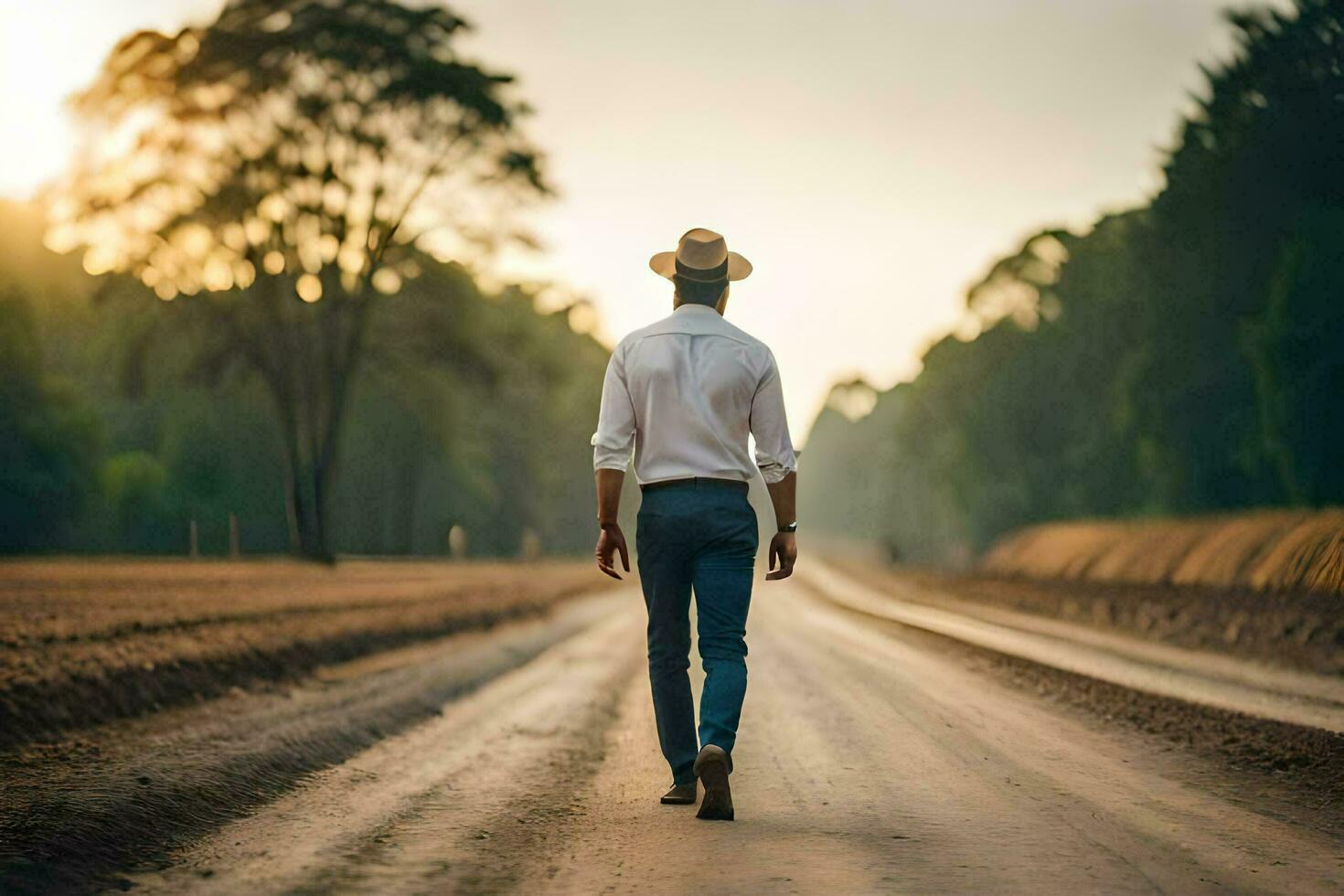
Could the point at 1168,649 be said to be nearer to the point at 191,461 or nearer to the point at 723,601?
the point at 723,601

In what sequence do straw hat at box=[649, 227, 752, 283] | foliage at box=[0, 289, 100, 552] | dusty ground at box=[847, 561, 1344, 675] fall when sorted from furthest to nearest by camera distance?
foliage at box=[0, 289, 100, 552] → dusty ground at box=[847, 561, 1344, 675] → straw hat at box=[649, 227, 752, 283]

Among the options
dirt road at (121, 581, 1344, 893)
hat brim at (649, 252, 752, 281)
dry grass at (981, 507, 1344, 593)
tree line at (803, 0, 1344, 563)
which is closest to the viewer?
dirt road at (121, 581, 1344, 893)

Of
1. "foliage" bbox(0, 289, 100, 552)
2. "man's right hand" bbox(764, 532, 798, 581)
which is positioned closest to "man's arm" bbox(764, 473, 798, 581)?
"man's right hand" bbox(764, 532, 798, 581)

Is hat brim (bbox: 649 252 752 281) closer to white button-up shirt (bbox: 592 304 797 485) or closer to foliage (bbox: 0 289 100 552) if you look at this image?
white button-up shirt (bbox: 592 304 797 485)

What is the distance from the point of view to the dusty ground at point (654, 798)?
170 inches

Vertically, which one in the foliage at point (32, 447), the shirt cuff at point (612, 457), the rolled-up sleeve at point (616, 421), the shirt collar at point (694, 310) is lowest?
the shirt cuff at point (612, 457)

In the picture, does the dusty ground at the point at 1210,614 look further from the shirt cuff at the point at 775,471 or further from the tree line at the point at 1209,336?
the shirt cuff at the point at 775,471

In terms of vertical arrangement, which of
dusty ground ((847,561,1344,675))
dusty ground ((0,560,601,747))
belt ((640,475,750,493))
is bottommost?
dusty ground ((847,561,1344,675))

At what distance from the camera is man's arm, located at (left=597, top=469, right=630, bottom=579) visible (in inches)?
219

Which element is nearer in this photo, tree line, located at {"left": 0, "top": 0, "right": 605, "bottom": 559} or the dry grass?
the dry grass

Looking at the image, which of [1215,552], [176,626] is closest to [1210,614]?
[1215,552]

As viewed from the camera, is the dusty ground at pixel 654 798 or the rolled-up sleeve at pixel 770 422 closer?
the dusty ground at pixel 654 798

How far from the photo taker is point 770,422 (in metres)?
5.79

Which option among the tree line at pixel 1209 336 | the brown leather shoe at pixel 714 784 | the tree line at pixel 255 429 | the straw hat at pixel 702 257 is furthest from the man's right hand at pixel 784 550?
the tree line at pixel 255 429
